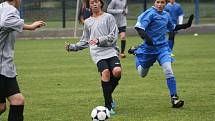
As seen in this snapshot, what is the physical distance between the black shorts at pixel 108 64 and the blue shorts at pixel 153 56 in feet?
3.71

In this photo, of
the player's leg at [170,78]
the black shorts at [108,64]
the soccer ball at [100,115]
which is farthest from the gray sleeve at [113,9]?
the soccer ball at [100,115]

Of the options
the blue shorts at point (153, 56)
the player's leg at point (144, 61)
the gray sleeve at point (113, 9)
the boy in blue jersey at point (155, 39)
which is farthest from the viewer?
the gray sleeve at point (113, 9)

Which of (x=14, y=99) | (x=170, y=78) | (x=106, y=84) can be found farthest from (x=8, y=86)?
(x=170, y=78)

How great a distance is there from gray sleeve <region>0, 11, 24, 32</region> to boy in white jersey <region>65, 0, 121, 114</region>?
225 cm

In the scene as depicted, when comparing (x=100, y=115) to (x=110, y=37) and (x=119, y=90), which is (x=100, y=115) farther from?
(x=119, y=90)

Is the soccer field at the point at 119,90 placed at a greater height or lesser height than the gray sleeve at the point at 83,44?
lesser

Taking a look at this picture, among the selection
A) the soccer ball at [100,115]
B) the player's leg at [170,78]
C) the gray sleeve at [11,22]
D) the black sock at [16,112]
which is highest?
the gray sleeve at [11,22]

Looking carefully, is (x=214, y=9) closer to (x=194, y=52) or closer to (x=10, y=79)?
(x=194, y=52)

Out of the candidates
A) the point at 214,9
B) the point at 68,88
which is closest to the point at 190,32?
the point at 214,9

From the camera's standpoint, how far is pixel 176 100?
1034cm

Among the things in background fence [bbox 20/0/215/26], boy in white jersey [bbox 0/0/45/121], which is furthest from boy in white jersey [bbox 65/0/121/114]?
background fence [bbox 20/0/215/26]

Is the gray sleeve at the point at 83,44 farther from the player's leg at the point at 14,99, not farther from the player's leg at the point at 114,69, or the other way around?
the player's leg at the point at 14,99

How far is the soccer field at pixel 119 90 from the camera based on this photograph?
9.80m

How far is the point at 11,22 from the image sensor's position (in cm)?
744
